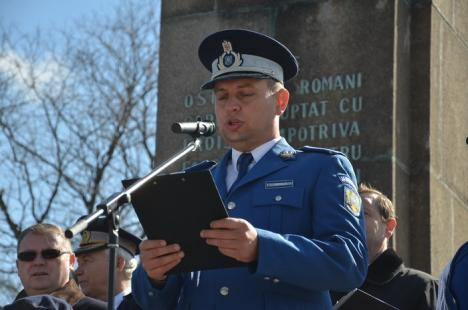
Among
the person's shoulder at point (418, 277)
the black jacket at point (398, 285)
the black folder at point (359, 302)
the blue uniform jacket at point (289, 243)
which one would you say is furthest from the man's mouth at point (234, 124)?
the person's shoulder at point (418, 277)

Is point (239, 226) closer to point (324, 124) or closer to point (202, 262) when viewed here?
point (202, 262)

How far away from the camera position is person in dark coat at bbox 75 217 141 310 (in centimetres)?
758

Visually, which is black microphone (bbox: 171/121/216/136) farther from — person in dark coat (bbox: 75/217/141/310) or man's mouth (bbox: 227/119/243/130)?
person in dark coat (bbox: 75/217/141/310)

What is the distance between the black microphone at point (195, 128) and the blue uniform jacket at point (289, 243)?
0.24 meters

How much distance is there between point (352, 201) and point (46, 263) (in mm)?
2747

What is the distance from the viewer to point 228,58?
513 cm

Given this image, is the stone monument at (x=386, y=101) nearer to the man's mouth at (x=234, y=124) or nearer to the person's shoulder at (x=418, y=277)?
the person's shoulder at (x=418, y=277)

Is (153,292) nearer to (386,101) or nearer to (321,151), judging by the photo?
(321,151)

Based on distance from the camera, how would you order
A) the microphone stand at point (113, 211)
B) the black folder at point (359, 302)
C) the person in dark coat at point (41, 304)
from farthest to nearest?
1. the person in dark coat at point (41, 304)
2. the black folder at point (359, 302)
3. the microphone stand at point (113, 211)

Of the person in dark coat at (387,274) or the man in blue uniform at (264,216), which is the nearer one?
the man in blue uniform at (264,216)

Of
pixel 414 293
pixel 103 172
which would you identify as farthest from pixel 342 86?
pixel 103 172

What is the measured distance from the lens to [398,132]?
8.66 m

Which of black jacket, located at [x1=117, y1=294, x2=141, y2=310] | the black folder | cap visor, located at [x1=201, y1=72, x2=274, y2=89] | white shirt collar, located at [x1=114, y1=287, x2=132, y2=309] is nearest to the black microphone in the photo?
cap visor, located at [x1=201, y1=72, x2=274, y2=89]

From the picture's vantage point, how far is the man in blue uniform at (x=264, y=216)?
14.7 feet
